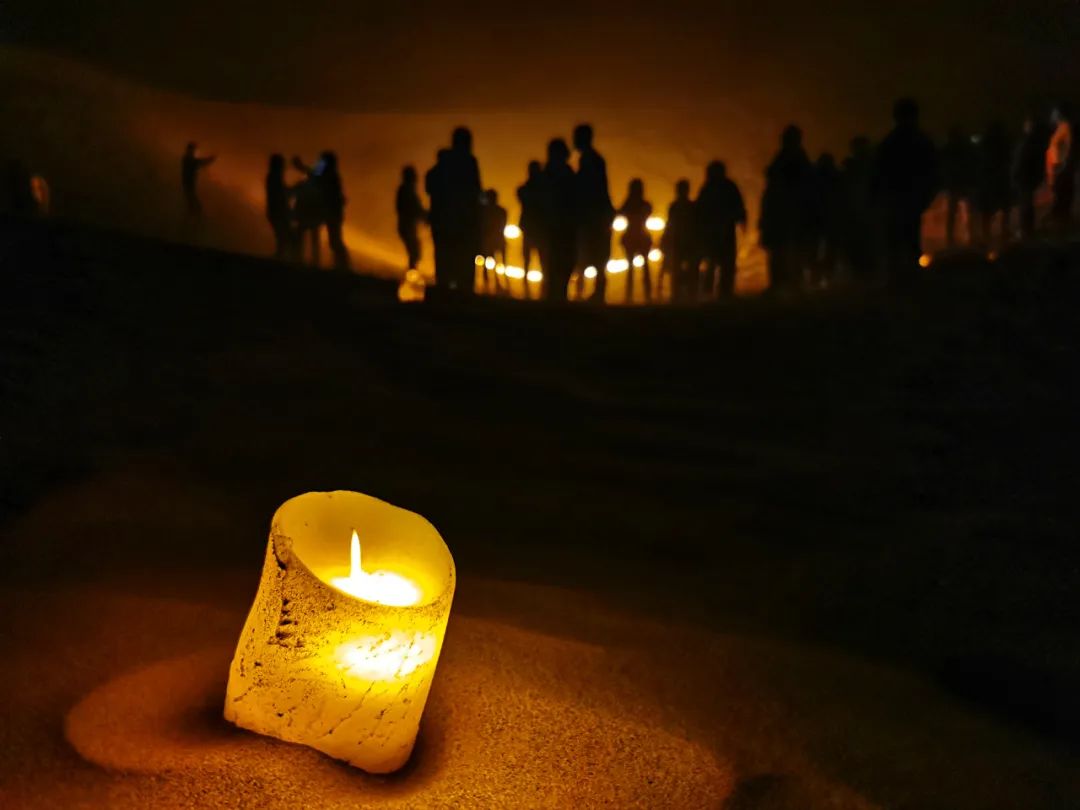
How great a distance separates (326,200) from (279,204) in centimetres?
104

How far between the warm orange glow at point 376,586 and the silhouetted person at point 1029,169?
9817mm

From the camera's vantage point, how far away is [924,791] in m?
2.11

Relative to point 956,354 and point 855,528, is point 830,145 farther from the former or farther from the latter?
point 855,528

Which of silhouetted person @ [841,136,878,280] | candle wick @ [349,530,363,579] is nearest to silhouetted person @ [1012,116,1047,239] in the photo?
silhouetted person @ [841,136,878,280]

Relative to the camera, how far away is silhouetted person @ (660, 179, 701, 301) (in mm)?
10102

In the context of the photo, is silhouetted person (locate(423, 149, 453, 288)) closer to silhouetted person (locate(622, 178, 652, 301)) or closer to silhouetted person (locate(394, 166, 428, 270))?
silhouetted person (locate(394, 166, 428, 270))

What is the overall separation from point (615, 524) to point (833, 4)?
22876 millimetres

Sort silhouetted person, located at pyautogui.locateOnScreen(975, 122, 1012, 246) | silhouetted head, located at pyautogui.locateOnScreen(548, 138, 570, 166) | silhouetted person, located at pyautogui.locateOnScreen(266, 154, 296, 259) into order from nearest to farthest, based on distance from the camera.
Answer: silhouetted head, located at pyautogui.locateOnScreen(548, 138, 570, 166), silhouetted person, located at pyautogui.locateOnScreen(975, 122, 1012, 246), silhouetted person, located at pyautogui.locateOnScreen(266, 154, 296, 259)

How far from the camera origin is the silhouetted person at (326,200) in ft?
38.8

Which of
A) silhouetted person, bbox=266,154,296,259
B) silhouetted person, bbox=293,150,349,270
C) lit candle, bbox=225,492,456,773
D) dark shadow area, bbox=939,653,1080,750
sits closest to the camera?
lit candle, bbox=225,492,456,773

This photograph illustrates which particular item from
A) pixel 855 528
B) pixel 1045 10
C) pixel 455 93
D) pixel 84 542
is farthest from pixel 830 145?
pixel 84 542

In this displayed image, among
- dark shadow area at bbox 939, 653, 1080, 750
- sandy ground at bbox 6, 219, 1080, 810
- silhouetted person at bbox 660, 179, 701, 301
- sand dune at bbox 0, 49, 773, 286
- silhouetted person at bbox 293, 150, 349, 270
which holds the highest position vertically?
A: sand dune at bbox 0, 49, 773, 286

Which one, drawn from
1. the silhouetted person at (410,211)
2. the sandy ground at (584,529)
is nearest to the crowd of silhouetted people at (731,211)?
the silhouetted person at (410,211)

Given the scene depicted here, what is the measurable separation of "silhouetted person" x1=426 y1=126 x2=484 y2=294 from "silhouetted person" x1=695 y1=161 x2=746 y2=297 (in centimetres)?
230
